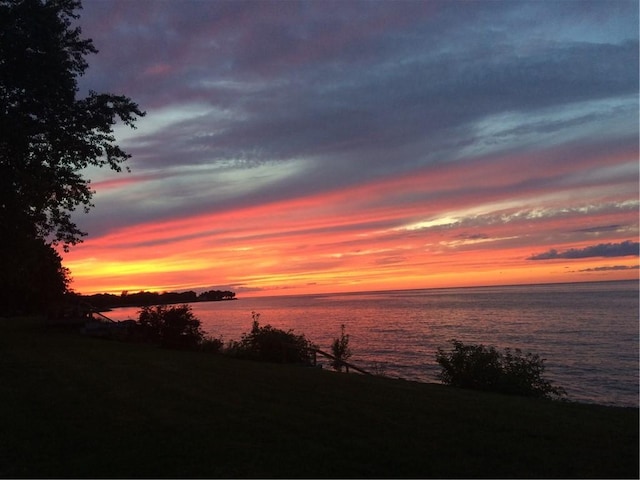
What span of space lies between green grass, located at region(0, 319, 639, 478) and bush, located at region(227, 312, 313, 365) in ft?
30.3

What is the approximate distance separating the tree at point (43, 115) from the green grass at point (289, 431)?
6164 millimetres

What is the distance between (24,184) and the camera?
17594 millimetres

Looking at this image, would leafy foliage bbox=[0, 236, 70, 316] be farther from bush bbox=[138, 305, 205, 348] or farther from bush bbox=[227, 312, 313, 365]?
bush bbox=[227, 312, 313, 365]

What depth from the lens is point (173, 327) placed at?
28.7 metres

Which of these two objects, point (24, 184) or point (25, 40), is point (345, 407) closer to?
point (24, 184)

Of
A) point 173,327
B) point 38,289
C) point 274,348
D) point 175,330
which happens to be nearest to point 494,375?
point 274,348

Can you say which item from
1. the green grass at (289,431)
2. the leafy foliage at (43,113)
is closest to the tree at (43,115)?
the leafy foliage at (43,113)

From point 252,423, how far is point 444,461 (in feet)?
11.9

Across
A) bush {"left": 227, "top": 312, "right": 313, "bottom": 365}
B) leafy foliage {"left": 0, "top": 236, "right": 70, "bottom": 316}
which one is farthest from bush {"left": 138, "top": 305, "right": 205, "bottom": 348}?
leafy foliage {"left": 0, "top": 236, "right": 70, "bottom": 316}

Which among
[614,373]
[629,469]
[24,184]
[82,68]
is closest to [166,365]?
[24,184]

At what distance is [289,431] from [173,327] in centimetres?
2041

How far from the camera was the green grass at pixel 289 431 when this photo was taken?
769 centimetres

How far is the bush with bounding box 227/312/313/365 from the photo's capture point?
25016 mm

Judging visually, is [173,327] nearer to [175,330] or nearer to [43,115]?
[175,330]
